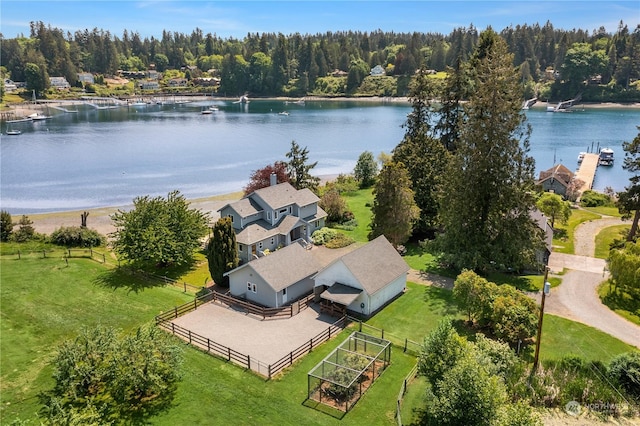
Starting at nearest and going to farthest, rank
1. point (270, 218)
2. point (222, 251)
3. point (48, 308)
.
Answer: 1. point (48, 308)
2. point (222, 251)
3. point (270, 218)

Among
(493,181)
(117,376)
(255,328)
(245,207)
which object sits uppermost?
(493,181)

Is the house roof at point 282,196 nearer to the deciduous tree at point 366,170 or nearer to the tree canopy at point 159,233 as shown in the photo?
the tree canopy at point 159,233

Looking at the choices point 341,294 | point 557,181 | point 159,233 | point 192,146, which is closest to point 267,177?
point 159,233

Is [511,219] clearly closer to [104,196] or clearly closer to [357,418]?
[357,418]

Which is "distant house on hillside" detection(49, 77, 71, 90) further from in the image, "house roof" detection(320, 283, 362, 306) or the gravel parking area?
"house roof" detection(320, 283, 362, 306)

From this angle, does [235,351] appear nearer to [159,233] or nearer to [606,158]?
[159,233]

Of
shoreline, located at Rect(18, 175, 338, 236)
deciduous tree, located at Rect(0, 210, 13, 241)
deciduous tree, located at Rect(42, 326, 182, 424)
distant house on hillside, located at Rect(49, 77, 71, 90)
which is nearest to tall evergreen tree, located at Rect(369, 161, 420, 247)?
shoreline, located at Rect(18, 175, 338, 236)

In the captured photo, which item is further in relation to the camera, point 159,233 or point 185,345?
point 159,233

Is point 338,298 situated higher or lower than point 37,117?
lower
